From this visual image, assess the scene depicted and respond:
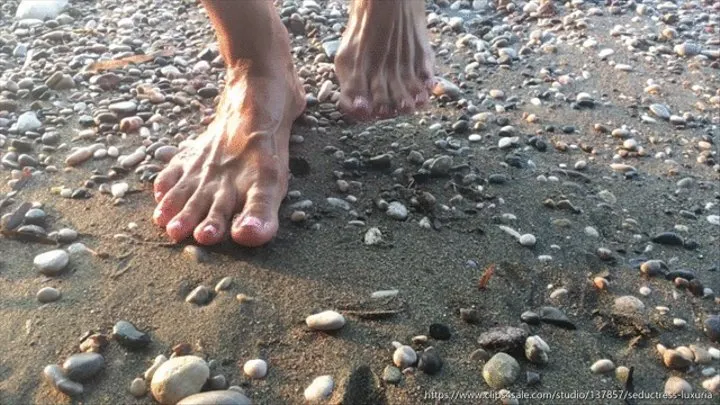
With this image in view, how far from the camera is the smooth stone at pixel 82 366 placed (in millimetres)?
1859

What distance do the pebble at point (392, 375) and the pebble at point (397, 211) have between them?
2.24 feet

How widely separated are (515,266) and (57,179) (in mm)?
1652

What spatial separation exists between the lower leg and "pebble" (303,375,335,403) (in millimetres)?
563

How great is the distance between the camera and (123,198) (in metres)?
2.58

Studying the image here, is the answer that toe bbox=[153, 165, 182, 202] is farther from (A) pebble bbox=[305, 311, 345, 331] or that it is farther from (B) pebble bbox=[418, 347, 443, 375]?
(B) pebble bbox=[418, 347, 443, 375]

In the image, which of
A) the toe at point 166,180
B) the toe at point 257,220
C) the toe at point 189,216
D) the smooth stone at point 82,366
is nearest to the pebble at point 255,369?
the smooth stone at point 82,366

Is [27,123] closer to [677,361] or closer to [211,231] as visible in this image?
[211,231]

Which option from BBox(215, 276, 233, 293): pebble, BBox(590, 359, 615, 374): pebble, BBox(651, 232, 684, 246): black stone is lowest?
BBox(651, 232, 684, 246): black stone

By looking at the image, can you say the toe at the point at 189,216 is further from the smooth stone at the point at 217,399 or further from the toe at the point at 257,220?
the smooth stone at the point at 217,399

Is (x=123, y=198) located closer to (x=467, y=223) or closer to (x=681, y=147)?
(x=467, y=223)

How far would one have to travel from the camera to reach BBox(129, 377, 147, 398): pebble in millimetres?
1823

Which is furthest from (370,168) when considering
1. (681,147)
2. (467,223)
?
(681,147)

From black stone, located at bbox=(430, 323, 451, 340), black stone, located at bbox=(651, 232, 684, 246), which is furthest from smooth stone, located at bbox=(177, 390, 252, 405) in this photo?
black stone, located at bbox=(651, 232, 684, 246)

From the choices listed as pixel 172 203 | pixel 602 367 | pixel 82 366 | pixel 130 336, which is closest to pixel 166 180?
pixel 172 203
